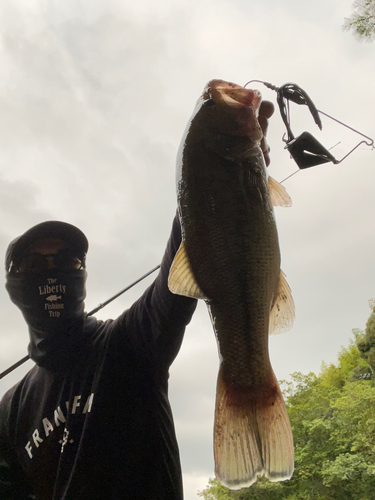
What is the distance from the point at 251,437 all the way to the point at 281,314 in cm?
46

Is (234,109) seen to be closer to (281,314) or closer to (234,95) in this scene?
(234,95)

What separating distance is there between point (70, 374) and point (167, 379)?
70 centimetres

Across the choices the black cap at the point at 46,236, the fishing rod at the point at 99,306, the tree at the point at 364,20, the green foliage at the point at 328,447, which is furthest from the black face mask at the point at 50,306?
the green foliage at the point at 328,447

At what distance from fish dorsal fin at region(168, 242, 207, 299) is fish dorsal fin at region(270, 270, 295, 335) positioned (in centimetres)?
30

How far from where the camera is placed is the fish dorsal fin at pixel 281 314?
1520 mm

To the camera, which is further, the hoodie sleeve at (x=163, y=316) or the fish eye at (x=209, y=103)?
the hoodie sleeve at (x=163, y=316)

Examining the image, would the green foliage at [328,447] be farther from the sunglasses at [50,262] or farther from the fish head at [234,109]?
the fish head at [234,109]

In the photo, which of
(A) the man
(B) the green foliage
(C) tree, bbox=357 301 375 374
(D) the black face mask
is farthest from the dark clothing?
(C) tree, bbox=357 301 375 374

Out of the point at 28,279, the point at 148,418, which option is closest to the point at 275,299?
the point at 148,418

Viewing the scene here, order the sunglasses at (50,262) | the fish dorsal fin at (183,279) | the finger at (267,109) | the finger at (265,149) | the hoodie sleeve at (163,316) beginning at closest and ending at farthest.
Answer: the fish dorsal fin at (183,279) → the finger at (265,149) → the finger at (267,109) → the hoodie sleeve at (163,316) → the sunglasses at (50,262)

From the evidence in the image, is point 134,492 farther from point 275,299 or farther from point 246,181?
point 246,181

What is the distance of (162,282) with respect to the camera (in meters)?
2.25

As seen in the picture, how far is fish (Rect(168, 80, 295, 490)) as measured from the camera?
1392 mm

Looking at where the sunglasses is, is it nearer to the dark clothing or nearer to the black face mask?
the black face mask
